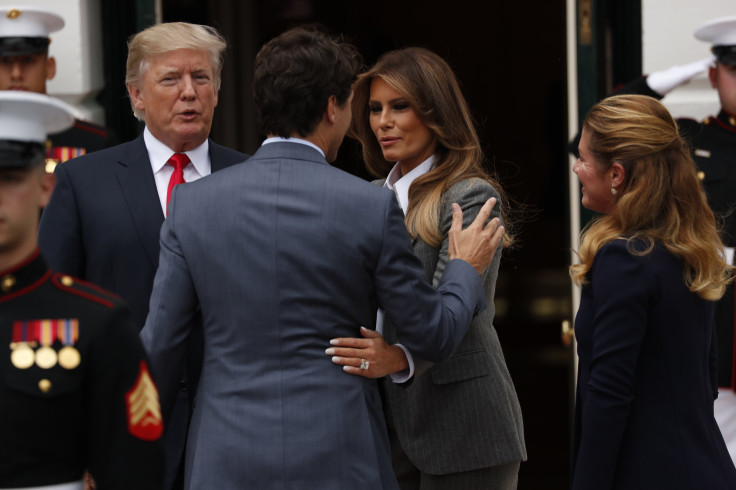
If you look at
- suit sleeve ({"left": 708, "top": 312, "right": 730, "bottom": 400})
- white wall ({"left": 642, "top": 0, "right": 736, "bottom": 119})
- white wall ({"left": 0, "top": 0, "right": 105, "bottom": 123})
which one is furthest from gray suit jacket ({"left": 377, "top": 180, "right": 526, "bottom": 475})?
white wall ({"left": 0, "top": 0, "right": 105, "bottom": 123})

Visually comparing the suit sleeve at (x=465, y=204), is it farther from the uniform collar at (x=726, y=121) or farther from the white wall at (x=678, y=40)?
the white wall at (x=678, y=40)

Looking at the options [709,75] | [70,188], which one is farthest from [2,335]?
[709,75]

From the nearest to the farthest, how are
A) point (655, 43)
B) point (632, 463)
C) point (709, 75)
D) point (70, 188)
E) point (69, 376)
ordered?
point (69, 376) → point (632, 463) → point (70, 188) → point (709, 75) → point (655, 43)

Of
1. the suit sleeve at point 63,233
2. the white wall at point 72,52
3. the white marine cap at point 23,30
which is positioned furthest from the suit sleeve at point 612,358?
the white wall at point 72,52

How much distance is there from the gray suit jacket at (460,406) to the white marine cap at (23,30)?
1.53 metres

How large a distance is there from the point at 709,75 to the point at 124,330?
258cm

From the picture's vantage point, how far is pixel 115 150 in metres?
2.99

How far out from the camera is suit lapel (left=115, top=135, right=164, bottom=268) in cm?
281

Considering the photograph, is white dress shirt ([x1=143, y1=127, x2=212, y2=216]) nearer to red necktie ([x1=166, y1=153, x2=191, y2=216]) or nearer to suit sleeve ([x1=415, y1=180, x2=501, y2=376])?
red necktie ([x1=166, y1=153, x2=191, y2=216])

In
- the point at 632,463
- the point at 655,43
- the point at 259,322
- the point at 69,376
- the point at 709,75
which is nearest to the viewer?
the point at 69,376

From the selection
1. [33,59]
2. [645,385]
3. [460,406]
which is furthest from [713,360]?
[33,59]

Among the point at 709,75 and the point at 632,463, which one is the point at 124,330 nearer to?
the point at 632,463

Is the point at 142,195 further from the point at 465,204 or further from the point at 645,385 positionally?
the point at 645,385

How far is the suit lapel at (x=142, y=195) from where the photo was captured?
2807 mm
